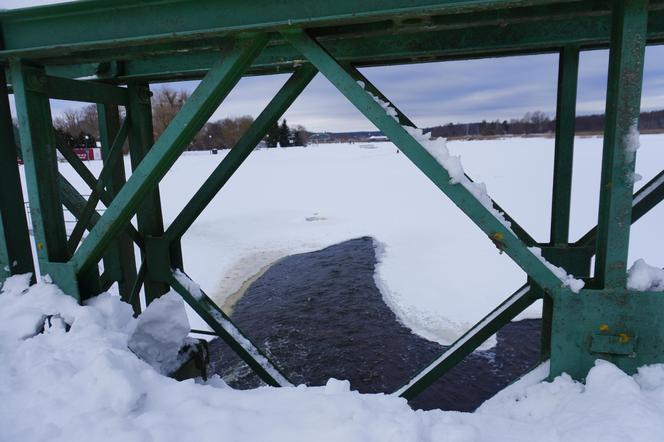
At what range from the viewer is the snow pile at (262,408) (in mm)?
1642

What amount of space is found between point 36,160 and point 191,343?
5.98 feet

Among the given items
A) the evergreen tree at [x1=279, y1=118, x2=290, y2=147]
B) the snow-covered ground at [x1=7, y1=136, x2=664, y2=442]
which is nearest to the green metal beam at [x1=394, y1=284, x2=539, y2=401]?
the snow-covered ground at [x1=7, y1=136, x2=664, y2=442]

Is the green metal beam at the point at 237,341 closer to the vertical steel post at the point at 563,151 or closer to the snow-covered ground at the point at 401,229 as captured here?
the vertical steel post at the point at 563,151

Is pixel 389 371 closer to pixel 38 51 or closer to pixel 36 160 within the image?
pixel 36 160

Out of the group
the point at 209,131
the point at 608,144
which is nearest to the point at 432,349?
the point at 608,144

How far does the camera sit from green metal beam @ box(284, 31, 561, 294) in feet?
6.79

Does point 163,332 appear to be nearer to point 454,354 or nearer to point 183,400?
point 183,400

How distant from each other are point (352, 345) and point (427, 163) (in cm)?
513

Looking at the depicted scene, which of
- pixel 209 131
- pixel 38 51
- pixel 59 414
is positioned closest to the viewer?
pixel 59 414

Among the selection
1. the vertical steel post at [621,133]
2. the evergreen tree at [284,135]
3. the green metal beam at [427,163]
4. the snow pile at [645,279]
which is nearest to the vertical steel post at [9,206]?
the green metal beam at [427,163]

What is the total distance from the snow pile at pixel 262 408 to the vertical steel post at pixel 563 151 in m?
1.18

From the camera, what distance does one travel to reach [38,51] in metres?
2.42

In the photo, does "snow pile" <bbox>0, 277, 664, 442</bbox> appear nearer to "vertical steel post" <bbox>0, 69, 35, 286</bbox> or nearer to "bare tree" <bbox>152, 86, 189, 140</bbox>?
"vertical steel post" <bbox>0, 69, 35, 286</bbox>

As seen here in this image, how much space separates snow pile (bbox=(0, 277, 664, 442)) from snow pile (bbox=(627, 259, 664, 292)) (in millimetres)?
354
